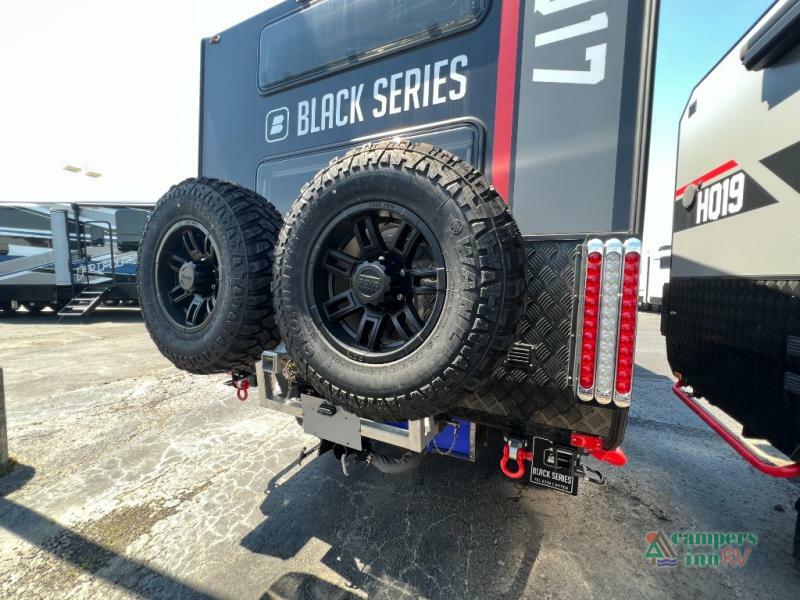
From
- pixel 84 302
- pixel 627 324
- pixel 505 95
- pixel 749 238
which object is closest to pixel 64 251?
pixel 84 302

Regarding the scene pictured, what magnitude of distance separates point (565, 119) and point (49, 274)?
15153 millimetres

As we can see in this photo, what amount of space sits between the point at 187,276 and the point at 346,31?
1879 millimetres

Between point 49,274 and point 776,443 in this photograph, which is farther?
point 49,274

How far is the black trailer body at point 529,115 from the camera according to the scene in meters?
1.47

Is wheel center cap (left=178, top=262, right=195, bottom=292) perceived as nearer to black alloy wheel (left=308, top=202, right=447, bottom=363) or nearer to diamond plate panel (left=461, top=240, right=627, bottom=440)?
black alloy wheel (left=308, top=202, right=447, bottom=363)

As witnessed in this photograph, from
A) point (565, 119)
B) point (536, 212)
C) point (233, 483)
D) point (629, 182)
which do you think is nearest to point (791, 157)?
point (629, 182)

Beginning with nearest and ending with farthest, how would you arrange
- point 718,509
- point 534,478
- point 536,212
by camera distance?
point 536,212 < point 534,478 < point 718,509

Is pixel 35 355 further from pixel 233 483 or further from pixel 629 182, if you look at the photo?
pixel 629 182

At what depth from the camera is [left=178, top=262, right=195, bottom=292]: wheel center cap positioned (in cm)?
199

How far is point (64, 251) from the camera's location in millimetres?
11016

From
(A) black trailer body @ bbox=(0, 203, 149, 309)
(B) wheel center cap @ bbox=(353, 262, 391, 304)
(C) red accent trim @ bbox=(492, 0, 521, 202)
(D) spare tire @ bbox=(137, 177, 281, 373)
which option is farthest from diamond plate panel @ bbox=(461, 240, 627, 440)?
(A) black trailer body @ bbox=(0, 203, 149, 309)

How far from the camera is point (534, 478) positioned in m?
1.79

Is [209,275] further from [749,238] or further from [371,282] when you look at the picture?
[749,238]

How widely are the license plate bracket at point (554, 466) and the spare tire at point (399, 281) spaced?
2.29ft
